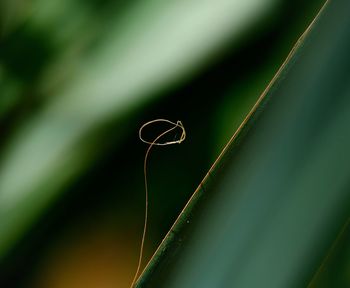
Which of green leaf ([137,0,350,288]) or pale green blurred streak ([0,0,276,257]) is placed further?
pale green blurred streak ([0,0,276,257])

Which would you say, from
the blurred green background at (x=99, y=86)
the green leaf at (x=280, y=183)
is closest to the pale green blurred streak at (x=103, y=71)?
the blurred green background at (x=99, y=86)

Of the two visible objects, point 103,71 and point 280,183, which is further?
point 103,71

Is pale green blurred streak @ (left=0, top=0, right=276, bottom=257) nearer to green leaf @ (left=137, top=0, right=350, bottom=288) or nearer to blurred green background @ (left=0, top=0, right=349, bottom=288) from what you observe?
blurred green background @ (left=0, top=0, right=349, bottom=288)

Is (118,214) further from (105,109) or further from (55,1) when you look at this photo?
(55,1)

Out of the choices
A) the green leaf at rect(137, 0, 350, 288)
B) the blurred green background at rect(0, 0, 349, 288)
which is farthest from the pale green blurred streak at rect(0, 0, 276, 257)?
the green leaf at rect(137, 0, 350, 288)

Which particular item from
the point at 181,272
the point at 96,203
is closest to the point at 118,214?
the point at 96,203

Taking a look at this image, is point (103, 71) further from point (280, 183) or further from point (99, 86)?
point (280, 183)

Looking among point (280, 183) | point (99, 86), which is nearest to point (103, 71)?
point (99, 86)

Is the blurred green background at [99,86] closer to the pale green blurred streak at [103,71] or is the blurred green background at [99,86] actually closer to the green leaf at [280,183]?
the pale green blurred streak at [103,71]
